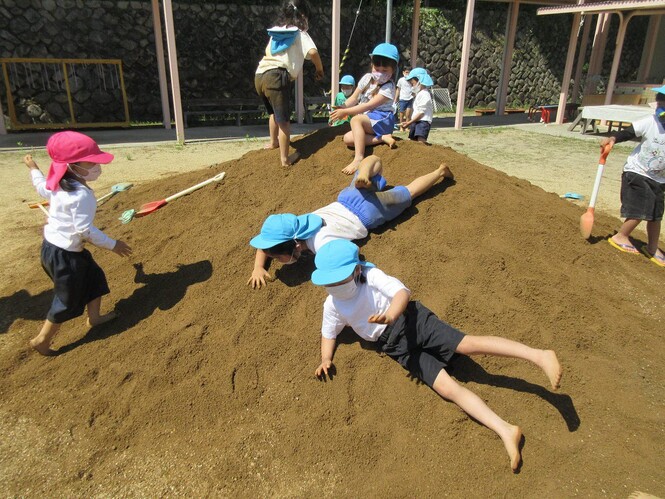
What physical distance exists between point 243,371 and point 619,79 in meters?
22.1

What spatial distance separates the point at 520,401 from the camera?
242cm

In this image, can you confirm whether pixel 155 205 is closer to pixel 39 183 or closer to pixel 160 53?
pixel 39 183

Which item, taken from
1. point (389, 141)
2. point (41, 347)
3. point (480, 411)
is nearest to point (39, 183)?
point (41, 347)

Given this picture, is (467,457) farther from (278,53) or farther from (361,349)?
(278,53)

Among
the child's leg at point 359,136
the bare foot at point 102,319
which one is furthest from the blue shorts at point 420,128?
the bare foot at point 102,319

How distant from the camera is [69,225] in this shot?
2.81 meters

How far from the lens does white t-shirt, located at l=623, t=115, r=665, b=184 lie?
152 inches

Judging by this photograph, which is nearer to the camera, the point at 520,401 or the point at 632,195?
the point at 520,401

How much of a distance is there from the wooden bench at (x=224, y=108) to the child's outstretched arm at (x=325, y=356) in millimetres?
10870

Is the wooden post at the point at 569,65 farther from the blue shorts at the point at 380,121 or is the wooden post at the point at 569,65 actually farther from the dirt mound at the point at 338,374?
the dirt mound at the point at 338,374

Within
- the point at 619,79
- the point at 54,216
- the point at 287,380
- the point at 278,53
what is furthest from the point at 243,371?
the point at 619,79

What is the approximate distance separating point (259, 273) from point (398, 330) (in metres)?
1.09

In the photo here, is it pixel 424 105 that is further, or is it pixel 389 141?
pixel 424 105

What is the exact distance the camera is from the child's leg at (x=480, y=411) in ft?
6.98
